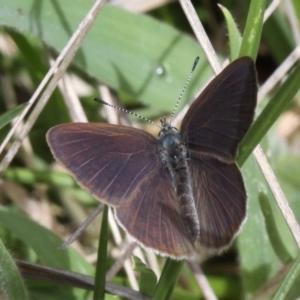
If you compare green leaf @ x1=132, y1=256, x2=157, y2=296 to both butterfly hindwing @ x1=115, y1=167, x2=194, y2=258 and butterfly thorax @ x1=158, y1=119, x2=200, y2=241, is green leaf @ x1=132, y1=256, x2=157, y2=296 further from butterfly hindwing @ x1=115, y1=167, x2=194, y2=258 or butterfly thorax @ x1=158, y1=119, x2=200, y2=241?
butterfly thorax @ x1=158, y1=119, x2=200, y2=241

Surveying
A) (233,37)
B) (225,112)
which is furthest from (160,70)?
(225,112)

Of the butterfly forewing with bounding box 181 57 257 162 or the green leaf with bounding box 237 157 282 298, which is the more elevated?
the butterfly forewing with bounding box 181 57 257 162

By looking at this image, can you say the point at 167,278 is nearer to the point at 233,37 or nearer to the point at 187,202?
the point at 187,202

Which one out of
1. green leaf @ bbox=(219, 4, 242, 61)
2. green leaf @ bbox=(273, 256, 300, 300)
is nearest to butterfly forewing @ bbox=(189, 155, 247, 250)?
green leaf @ bbox=(273, 256, 300, 300)

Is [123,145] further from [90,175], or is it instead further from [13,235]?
[13,235]

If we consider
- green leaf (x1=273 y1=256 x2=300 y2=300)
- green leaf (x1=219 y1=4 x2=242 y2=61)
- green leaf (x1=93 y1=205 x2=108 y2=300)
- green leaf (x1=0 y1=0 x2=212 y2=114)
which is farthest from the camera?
green leaf (x1=0 y1=0 x2=212 y2=114)

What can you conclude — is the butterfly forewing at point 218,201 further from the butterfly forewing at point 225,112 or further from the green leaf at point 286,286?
the green leaf at point 286,286

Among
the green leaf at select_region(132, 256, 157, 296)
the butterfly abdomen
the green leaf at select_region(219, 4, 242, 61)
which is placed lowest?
the green leaf at select_region(132, 256, 157, 296)
